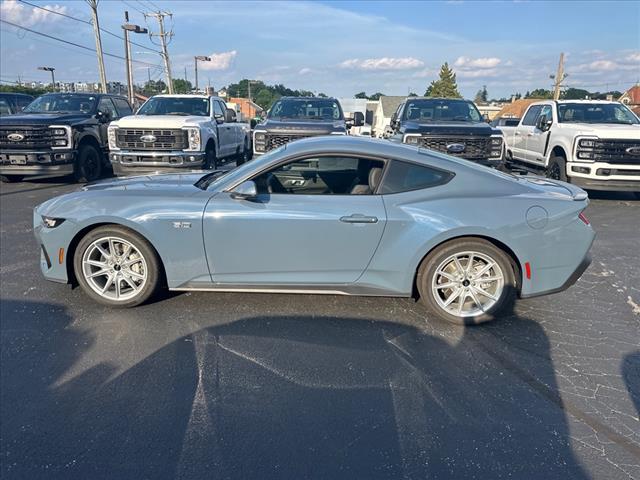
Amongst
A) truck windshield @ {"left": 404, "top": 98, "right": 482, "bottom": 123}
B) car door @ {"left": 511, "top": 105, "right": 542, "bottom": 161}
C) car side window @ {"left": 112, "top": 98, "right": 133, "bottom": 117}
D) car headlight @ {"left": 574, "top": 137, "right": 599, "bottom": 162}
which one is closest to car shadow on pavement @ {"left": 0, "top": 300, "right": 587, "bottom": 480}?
car headlight @ {"left": 574, "top": 137, "right": 599, "bottom": 162}

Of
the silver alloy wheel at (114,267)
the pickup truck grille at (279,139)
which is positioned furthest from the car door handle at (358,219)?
the pickup truck grille at (279,139)

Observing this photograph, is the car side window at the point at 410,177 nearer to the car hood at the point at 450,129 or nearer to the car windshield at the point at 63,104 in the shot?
the car hood at the point at 450,129

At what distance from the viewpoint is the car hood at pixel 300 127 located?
31.1ft

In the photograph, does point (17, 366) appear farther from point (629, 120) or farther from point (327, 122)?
point (629, 120)

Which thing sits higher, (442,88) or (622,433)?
(442,88)

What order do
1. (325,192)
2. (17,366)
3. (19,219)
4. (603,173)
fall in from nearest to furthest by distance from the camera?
(17,366)
(325,192)
(19,219)
(603,173)

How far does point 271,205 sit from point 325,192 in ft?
1.70

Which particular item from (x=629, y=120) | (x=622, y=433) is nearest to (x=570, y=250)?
(x=622, y=433)

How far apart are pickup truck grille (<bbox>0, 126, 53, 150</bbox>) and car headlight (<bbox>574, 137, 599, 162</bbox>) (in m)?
11.1

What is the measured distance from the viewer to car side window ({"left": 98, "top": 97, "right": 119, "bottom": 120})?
1190 centimetres

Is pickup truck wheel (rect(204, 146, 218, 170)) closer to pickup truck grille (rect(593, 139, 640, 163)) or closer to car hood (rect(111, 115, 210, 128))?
car hood (rect(111, 115, 210, 128))

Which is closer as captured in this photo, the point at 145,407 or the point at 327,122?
the point at 145,407

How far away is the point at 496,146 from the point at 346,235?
654 centimetres

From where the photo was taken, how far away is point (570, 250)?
12.3 ft
